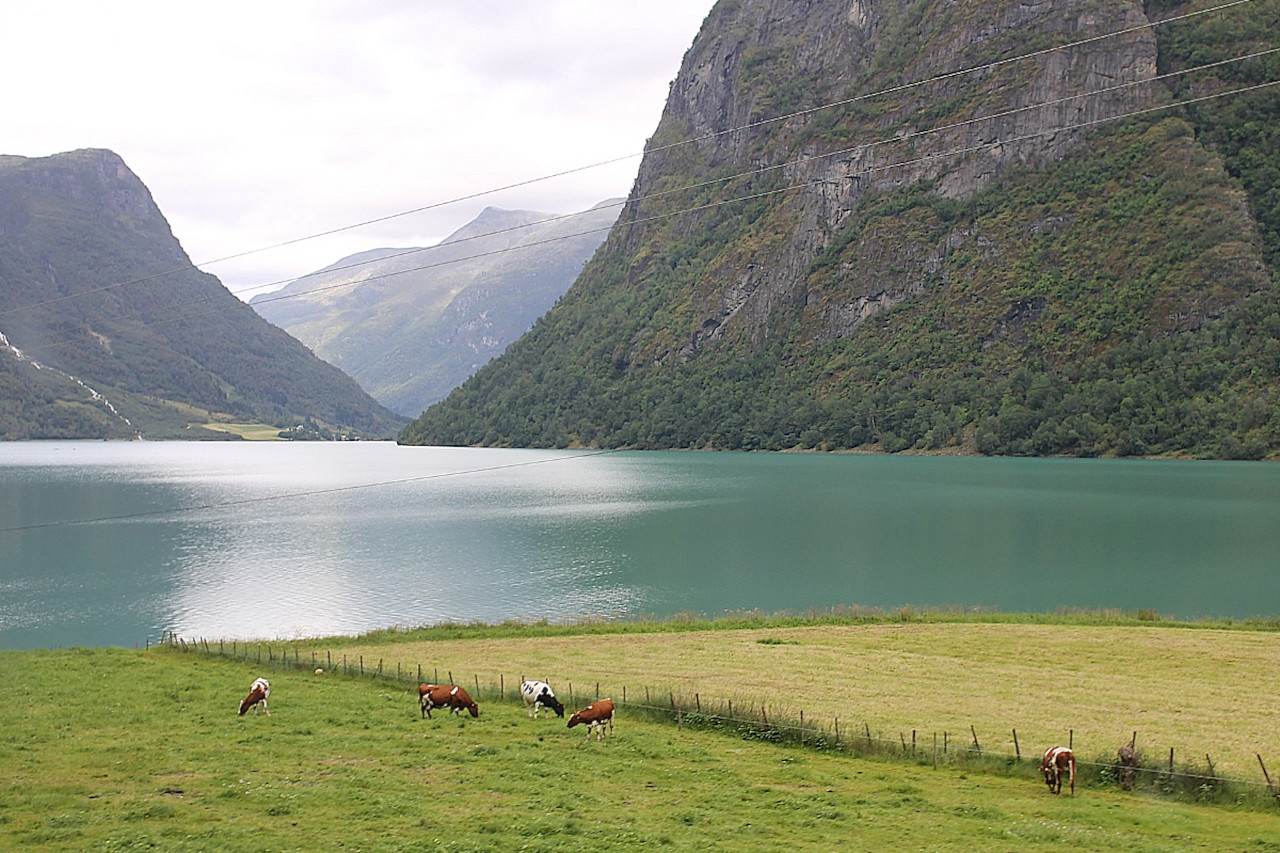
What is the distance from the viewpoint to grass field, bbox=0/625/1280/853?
40.9ft

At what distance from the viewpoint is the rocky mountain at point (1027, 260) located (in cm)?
13062

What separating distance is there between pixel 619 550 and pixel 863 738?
40.4 m

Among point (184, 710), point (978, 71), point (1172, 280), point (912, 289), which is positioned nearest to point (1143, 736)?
point (184, 710)

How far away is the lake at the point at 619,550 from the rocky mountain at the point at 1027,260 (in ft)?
90.4

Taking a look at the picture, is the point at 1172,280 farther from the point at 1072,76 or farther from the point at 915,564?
the point at 915,564

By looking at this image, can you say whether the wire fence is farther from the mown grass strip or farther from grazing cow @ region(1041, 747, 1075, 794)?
grazing cow @ region(1041, 747, 1075, 794)

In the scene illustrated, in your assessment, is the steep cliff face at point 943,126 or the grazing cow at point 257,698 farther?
the steep cliff face at point 943,126

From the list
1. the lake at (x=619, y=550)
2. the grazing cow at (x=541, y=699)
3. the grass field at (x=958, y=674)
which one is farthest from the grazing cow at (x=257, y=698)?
the lake at (x=619, y=550)

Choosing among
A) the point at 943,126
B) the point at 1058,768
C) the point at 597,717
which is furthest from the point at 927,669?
the point at 943,126

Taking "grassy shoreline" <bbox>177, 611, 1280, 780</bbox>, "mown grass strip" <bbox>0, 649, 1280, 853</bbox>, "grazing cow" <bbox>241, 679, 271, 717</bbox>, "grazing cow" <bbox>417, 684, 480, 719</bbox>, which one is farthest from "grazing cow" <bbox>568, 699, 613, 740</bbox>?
"grazing cow" <bbox>241, 679, 271, 717</bbox>

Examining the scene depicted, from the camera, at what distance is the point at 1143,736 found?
19.4 meters

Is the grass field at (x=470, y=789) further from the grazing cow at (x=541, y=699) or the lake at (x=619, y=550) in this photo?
the lake at (x=619, y=550)

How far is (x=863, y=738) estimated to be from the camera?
1811 cm

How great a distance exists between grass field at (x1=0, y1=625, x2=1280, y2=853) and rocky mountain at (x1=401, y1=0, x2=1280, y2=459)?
117231mm
